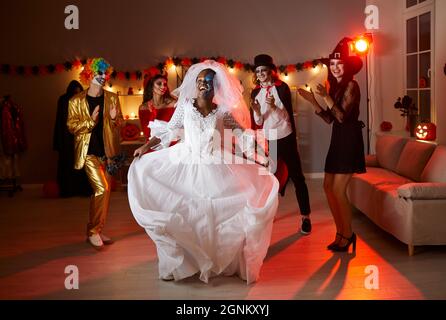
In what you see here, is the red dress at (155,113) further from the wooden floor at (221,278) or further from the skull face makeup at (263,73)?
the wooden floor at (221,278)

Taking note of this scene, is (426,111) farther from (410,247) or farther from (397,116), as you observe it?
(410,247)

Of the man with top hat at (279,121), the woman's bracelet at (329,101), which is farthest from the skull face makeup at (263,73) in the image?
the woman's bracelet at (329,101)

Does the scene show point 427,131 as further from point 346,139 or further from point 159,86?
point 159,86

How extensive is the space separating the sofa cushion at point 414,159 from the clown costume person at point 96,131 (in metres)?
3.03

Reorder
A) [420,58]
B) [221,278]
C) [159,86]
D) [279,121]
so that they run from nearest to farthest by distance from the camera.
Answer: [221,278] → [279,121] → [159,86] → [420,58]

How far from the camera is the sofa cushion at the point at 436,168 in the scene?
539 centimetres

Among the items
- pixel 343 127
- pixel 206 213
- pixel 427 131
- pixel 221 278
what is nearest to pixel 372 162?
pixel 427 131

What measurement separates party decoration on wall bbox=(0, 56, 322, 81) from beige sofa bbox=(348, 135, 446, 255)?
8.76 ft

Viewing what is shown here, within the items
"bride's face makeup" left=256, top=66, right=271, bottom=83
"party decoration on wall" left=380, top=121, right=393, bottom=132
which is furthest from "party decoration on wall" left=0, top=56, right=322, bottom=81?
"bride's face makeup" left=256, top=66, right=271, bottom=83

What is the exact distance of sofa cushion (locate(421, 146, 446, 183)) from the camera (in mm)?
5391

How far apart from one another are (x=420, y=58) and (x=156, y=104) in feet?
13.0

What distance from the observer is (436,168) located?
18.1 feet
